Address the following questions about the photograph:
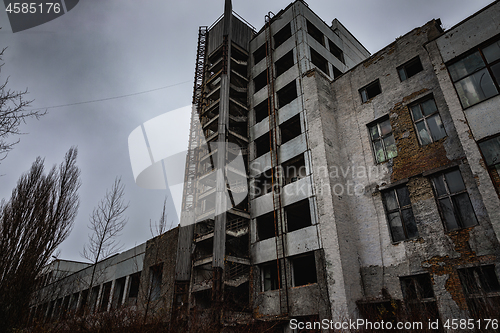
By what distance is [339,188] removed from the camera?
1602 cm

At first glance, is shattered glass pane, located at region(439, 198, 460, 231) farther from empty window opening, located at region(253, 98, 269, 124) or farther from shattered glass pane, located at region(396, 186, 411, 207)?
empty window opening, located at region(253, 98, 269, 124)

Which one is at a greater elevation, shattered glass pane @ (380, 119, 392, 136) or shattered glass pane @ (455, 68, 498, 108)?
shattered glass pane @ (380, 119, 392, 136)

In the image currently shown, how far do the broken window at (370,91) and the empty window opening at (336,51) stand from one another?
9.61 m

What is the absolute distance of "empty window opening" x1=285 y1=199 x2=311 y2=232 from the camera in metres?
17.8

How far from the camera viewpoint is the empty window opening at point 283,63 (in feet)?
77.5

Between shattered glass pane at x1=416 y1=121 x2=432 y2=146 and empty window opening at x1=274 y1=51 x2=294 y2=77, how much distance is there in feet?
39.6

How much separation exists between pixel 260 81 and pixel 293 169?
955cm

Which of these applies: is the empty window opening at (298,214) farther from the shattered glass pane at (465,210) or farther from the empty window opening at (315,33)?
the empty window opening at (315,33)

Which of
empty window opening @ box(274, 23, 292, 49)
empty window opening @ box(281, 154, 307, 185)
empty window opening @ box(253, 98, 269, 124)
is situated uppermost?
empty window opening @ box(274, 23, 292, 49)

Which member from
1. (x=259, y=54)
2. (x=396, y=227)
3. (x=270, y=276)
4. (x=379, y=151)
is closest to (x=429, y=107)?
(x=379, y=151)

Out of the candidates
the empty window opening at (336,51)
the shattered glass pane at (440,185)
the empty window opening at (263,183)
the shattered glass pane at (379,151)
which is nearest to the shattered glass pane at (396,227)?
the shattered glass pane at (440,185)

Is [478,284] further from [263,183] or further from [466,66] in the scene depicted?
[263,183]

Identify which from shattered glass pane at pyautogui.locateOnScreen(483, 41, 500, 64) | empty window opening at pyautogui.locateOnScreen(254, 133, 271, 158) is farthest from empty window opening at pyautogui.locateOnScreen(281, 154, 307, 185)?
shattered glass pane at pyautogui.locateOnScreen(483, 41, 500, 64)

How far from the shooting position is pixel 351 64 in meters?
26.8
